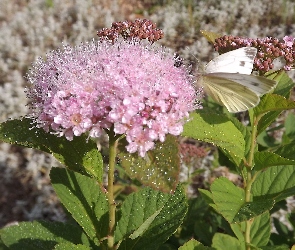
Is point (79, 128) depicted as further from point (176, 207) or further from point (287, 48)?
point (287, 48)

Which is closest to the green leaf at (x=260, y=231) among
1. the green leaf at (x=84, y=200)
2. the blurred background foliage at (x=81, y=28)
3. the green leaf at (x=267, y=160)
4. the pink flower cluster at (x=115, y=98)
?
the green leaf at (x=267, y=160)

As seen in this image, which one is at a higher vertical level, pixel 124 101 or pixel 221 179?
pixel 124 101

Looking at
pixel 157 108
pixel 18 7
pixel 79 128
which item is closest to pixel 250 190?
pixel 157 108

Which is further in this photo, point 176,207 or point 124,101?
point 176,207

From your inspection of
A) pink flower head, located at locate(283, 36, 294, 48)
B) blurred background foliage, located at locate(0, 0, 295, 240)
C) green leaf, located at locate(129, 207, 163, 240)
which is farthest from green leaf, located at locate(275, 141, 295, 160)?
blurred background foliage, located at locate(0, 0, 295, 240)

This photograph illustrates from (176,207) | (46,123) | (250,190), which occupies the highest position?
(46,123)
